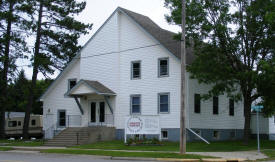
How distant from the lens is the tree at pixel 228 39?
25.8m

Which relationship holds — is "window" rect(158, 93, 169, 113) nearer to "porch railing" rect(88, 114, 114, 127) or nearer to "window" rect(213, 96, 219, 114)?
"porch railing" rect(88, 114, 114, 127)

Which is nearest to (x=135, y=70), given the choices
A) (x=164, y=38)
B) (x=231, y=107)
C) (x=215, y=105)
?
(x=164, y=38)

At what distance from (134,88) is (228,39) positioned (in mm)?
9286

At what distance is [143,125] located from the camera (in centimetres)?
2753

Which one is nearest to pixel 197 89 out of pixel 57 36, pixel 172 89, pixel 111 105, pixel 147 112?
pixel 172 89

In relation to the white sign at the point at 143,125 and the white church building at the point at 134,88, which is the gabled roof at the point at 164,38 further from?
the white sign at the point at 143,125

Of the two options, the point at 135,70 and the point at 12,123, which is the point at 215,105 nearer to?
the point at 135,70

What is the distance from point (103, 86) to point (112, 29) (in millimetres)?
4768

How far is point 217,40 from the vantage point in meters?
26.9

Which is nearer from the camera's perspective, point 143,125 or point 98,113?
point 143,125

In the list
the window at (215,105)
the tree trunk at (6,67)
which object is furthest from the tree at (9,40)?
the window at (215,105)

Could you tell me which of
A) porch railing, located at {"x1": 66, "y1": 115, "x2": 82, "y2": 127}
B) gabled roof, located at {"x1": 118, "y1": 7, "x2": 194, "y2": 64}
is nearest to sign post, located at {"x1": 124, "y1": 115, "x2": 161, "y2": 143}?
gabled roof, located at {"x1": 118, "y1": 7, "x2": 194, "y2": 64}

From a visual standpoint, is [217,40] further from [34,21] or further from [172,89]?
[34,21]

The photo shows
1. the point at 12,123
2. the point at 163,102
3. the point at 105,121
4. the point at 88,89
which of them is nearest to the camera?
the point at 163,102
